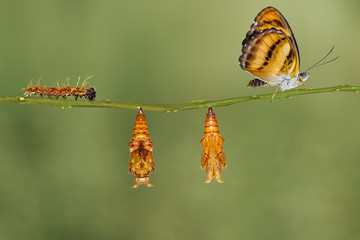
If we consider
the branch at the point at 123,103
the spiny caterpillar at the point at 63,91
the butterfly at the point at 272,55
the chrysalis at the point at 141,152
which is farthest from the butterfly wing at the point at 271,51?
the spiny caterpillar at the point at 63,91

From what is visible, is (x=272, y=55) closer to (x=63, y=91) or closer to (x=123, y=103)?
(x=123, y=103)

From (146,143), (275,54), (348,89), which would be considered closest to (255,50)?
(275,54)

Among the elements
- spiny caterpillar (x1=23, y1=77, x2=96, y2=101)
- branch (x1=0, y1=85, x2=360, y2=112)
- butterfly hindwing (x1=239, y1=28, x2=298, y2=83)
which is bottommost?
branch (x1=0, y1=85, x2=360, y2=112)

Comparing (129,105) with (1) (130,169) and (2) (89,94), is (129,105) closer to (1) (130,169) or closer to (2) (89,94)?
(2) (89,94)

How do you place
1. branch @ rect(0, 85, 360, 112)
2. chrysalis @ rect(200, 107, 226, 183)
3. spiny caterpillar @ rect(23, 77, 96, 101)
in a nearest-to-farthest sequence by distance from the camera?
branch @ rect(0, 85, 360, 112) → spiny caterpillar @ rect(23, 77, 96, 101) → chrysalis @ rect(200, 107, 226, 183)

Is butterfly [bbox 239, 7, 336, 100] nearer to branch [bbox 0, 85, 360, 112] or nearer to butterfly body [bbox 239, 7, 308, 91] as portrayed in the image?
butterfly body [bbox 239, 7, 308, 91]

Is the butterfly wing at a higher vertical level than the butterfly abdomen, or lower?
higher

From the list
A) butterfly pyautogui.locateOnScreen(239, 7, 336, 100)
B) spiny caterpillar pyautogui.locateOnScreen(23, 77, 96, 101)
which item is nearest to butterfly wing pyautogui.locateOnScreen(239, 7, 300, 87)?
butterfly pyautogui.locateOnScreen(239, 7, 336, 100)

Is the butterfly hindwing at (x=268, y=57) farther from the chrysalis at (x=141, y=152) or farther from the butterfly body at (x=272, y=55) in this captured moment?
the chrysalis at (x=141, y=152)

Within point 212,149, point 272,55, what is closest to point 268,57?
point 272,55
